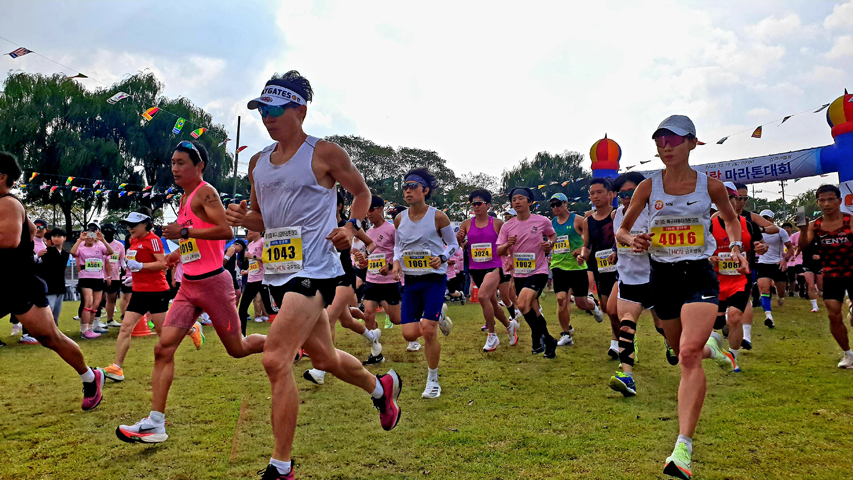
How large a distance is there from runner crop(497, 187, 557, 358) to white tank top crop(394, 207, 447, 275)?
2036mm

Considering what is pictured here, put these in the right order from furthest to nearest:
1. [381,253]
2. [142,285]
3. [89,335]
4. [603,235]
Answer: [89,335], [381,253], [603,235], [142,285]

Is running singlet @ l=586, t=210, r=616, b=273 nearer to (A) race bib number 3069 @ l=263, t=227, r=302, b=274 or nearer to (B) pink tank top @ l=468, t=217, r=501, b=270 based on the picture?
(B) pink tank top @ l=468, t=217, r=501, b=270

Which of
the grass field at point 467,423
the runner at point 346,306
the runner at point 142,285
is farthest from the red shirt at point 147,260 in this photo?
the runner at point 346,306

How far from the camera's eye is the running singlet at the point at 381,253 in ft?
28.8

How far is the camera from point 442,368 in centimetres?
750

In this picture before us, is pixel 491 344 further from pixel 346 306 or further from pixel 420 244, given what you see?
pixel 420 244

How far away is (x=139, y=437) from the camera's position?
→ 4.30 metres

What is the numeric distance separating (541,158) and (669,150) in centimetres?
6366

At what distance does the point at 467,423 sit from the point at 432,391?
1100 mm

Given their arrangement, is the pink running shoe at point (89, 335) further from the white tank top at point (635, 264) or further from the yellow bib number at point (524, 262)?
the white tank top at point (635, 264)

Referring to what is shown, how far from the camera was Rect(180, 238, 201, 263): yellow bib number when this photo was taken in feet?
16.2

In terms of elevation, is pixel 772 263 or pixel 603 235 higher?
pixel 603 235

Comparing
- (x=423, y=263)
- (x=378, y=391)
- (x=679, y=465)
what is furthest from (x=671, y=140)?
(x=423, y=263)

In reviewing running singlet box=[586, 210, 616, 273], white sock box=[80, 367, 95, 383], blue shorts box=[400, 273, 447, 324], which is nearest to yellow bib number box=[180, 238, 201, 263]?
white sock box=[80, 367, 95, 383]
